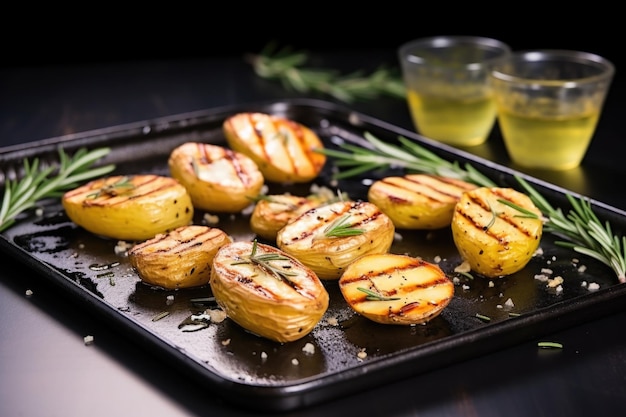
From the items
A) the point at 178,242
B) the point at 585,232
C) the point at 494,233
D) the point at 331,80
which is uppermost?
the point at 178,242

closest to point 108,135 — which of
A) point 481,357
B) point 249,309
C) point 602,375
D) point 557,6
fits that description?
point 249,309

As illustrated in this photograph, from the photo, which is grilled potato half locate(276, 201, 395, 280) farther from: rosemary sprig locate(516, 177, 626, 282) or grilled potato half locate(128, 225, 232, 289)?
rosemary sprig locate(516, 177, 626, 282)

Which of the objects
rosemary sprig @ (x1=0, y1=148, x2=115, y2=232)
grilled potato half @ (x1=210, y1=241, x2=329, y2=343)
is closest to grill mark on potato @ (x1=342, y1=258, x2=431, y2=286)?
grilled potato half @ (x1=210, y1=241, x2=329, y2=343)

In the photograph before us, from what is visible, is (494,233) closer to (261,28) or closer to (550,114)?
(550,114)

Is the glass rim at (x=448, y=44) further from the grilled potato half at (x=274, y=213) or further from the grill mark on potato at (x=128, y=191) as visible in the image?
the grill mark on potato at (x=128, y=191)

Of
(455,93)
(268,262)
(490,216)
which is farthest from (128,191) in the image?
(455,93)

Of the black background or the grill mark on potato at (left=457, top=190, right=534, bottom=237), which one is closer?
the grill mark on potato at (left=457, top=190, right=534, bottom=237)
